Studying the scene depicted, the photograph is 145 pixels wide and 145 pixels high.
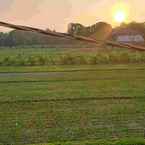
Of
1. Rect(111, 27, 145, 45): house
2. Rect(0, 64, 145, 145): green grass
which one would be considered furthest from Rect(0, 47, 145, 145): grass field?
Rect(111, 27, 145, 45): house

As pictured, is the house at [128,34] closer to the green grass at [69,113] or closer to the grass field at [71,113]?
the grass field at [71,113]

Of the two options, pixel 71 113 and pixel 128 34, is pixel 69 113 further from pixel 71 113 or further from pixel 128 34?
pixel 128 34

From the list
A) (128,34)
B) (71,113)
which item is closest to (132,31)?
(128,34)

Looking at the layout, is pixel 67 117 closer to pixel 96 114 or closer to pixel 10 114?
pixel 96 114

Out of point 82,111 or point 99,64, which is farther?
point 99,64

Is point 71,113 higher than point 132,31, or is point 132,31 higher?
point 132,31

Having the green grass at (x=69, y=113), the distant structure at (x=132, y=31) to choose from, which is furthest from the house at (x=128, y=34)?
the green grass at (x=69, y=113)

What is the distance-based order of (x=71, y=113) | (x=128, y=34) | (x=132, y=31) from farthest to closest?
(x=132, y=31) → (x=128, y=34) → (x=71, y=113)

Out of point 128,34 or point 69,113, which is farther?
point 128,34

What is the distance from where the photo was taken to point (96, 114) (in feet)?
26.3

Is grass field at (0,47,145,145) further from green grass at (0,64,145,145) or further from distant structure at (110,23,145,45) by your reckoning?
distant structure at (110,23,145,45)

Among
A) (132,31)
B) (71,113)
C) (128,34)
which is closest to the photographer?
(71,113)

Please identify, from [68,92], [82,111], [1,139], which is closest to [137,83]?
[68,92]

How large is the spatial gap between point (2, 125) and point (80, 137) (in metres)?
1.79
